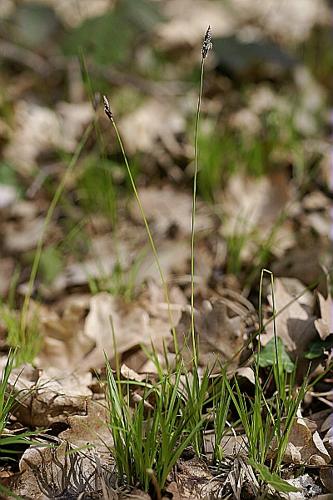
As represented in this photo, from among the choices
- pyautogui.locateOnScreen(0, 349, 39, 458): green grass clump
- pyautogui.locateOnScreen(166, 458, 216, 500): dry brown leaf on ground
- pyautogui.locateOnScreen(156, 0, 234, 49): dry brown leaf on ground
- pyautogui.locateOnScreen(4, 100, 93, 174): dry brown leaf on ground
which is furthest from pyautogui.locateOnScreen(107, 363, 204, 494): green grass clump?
pyautogui.locateOnScreen(156, 0, 234, 49): dry brown leaf on ground

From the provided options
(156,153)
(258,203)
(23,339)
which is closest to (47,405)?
(23,339)

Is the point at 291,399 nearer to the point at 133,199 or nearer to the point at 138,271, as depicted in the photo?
the point at 138,271

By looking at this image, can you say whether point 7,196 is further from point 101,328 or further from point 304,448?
point 304,448

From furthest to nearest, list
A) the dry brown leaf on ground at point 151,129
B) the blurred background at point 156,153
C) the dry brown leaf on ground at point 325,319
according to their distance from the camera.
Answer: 1. the dry brown leaf on ground at point 151,129
2. the blurred background at point 156,153
3. the dry brown leaf on ground at point 325,319

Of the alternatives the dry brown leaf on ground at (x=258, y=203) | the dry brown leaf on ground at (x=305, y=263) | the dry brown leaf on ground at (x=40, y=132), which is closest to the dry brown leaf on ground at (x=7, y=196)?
the dry brown leaf on ground at (x=40, y=132)

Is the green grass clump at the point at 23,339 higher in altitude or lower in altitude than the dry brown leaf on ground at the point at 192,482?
higher

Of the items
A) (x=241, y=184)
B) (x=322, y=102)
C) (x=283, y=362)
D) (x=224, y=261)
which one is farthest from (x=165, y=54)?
(x=283, y=362)

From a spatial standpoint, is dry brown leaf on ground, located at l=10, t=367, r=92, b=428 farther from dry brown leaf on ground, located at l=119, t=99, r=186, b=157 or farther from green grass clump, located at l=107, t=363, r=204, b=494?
dry brown leaf on ground, located at l=119, t=99, r=186, b=157

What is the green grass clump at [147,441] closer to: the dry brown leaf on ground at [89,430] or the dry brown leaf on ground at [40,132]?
the dry brown leaf on ground at [89,430]
